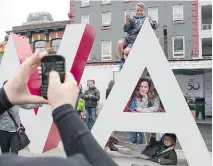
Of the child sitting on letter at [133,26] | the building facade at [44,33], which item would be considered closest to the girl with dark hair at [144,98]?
the child sitting on letter at [133,26]

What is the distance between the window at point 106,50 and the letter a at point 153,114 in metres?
19.8

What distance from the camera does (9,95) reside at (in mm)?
1181

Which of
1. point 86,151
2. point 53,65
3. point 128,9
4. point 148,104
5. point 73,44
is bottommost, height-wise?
point 148,104

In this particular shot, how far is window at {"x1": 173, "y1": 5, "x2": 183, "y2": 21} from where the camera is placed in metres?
22.5

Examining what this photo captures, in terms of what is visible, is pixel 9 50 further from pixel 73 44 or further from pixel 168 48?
pixel 168 48

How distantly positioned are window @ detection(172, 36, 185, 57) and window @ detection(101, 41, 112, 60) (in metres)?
5.23

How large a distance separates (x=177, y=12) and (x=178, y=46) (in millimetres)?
2692

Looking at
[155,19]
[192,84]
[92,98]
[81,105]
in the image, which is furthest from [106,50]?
[81,105]

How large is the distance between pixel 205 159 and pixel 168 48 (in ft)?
64.2

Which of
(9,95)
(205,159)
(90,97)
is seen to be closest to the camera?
(9,95)

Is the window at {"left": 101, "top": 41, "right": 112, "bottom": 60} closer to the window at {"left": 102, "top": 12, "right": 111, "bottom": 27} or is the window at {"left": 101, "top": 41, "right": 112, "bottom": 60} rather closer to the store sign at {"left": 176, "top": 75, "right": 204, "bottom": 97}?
the window at {"left": 102, "top": 12, "right": 111, "bottom": 27}

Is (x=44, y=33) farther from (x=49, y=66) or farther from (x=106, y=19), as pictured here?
(x=49, y=66)

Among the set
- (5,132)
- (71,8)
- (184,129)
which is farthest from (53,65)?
(71,8)

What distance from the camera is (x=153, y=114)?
13.9 feet
